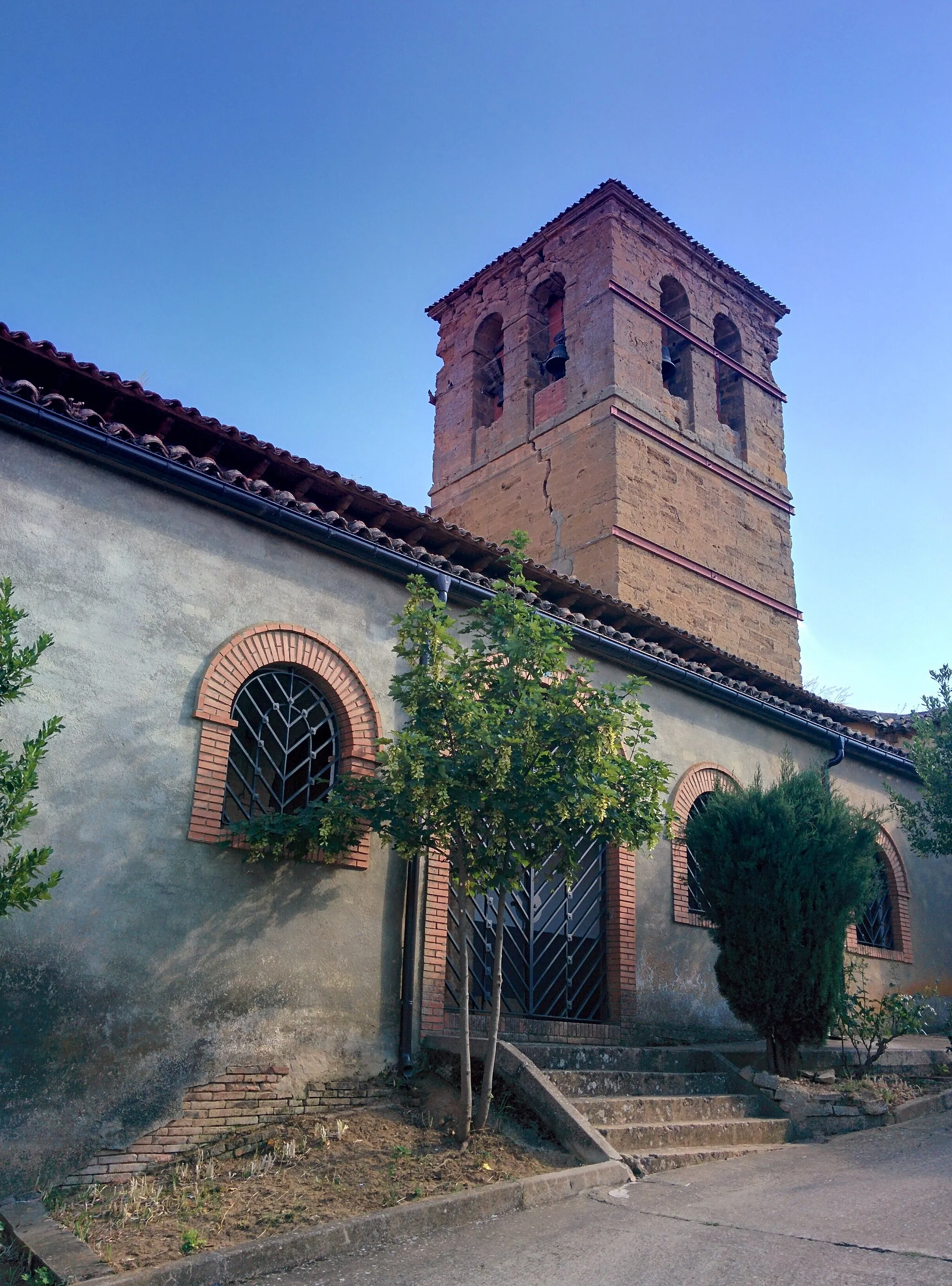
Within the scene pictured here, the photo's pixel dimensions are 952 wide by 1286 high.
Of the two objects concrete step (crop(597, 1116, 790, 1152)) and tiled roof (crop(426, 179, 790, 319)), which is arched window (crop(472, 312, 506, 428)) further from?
concrete step (crop(597, 1116, 790, 1152))

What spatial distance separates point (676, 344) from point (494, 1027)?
14959 mm

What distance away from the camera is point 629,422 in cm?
1677

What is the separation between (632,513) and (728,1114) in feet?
33.7

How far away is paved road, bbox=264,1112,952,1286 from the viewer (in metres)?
4.41

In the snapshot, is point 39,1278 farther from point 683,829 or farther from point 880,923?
point 880,923

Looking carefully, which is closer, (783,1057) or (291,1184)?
(291,1184)

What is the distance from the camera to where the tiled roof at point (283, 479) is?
7.62 meters

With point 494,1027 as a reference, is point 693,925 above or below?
above

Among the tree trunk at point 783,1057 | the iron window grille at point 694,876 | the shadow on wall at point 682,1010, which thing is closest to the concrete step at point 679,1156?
the tree trunk at point 783,1057

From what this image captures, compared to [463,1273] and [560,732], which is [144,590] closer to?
[560,732]

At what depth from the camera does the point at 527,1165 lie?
5988mm

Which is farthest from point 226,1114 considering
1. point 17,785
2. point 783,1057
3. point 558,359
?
point 558,359

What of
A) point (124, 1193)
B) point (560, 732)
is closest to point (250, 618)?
point (560, 732)

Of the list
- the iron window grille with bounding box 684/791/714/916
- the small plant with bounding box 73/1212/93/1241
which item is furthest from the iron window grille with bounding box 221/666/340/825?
the iron window grille with bounding box 684/791/714/916
